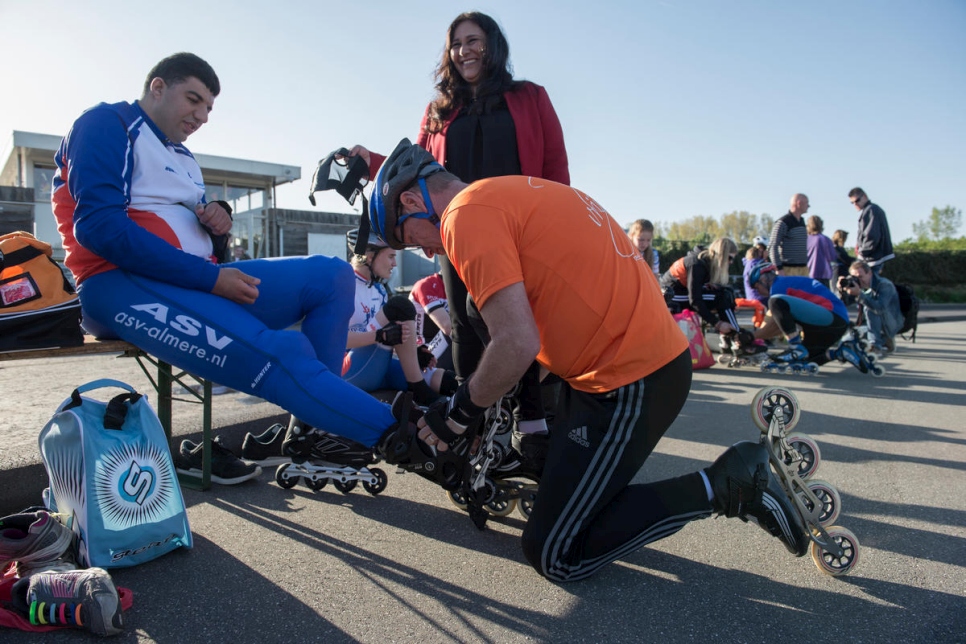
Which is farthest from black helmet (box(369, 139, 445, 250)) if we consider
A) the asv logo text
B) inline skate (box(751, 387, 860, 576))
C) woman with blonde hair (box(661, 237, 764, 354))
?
woman with blonde hair (box(661, 237, 764, 354))

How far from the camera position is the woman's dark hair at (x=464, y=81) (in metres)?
3.10

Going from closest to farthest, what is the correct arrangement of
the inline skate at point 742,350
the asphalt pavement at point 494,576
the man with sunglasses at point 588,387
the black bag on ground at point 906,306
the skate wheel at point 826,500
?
1. the asphalt pavement at point 494,576
2. the man with sunglasses at point 588,387
3. the skate wheel at point 826,500
4. the inline skate at point 742,350
5. the black bag on ground at point 906,306

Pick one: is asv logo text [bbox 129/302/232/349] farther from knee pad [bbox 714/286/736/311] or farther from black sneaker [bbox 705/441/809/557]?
knee pad [bbox 714/286/736/311]

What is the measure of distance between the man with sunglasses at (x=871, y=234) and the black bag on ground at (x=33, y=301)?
32.6 ft

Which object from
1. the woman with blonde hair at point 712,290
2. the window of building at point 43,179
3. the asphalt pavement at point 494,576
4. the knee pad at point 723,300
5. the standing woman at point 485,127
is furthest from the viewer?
the window of building at point 43,179

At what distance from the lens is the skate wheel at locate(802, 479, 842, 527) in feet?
7.87

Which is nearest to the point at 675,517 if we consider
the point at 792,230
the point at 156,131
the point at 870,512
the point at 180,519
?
the point at 870,512

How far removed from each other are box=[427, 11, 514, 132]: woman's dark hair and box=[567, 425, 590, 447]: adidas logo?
1713 mm

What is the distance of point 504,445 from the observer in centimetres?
283

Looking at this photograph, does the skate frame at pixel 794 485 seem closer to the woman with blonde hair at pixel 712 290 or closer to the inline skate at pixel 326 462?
the inline skate at pixel 326 462

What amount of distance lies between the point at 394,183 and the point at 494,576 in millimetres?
1440

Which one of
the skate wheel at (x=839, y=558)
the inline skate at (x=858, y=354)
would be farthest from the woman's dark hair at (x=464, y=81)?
the inline skate at (x=858, y=354)

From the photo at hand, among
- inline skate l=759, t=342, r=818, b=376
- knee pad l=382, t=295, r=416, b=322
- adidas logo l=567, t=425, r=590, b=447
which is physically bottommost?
inline skate l=759, t=342, r=818, b=376

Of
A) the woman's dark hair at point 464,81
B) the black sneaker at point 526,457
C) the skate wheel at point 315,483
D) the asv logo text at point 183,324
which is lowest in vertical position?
the skate wheel at point 315,483
